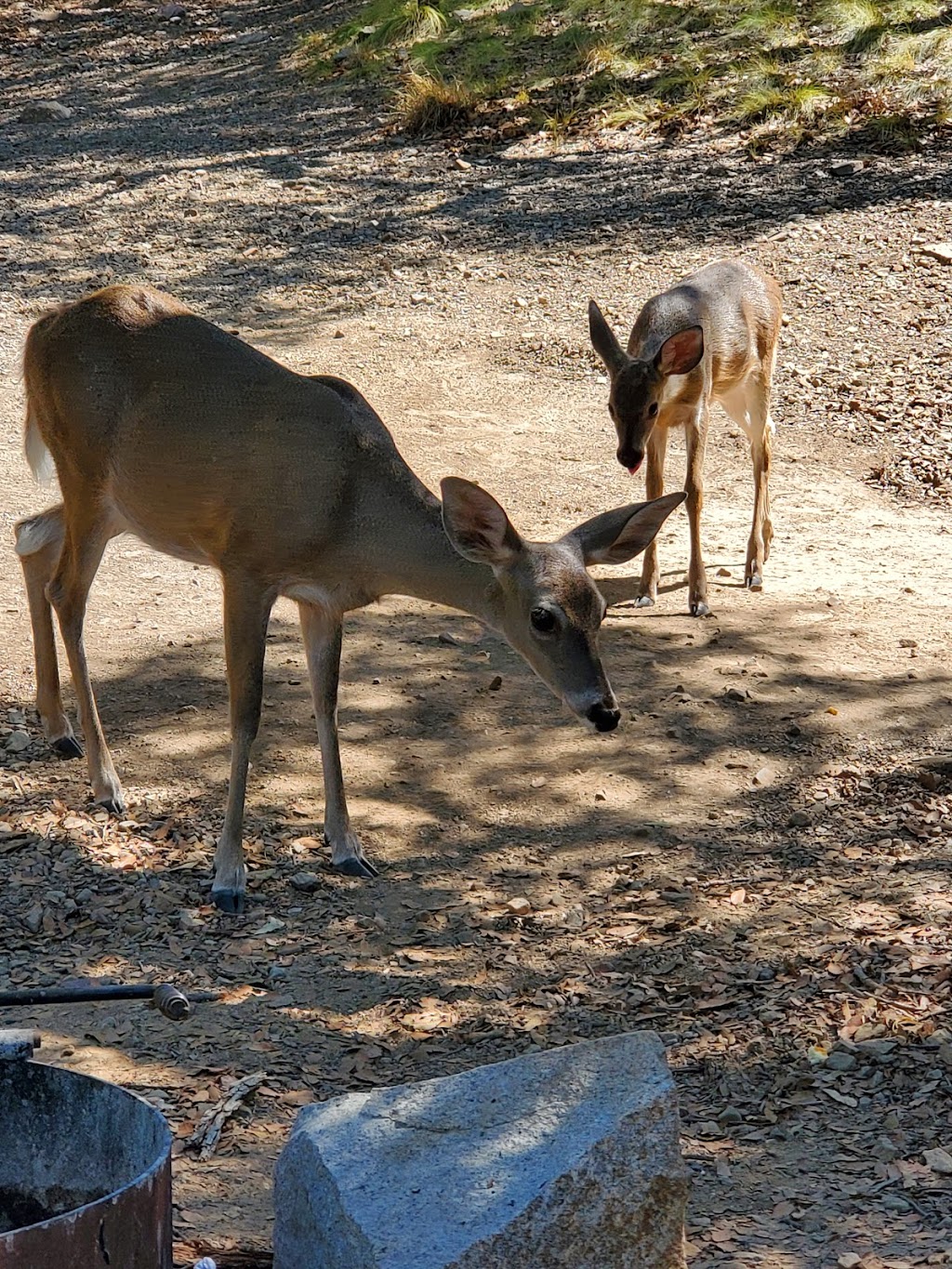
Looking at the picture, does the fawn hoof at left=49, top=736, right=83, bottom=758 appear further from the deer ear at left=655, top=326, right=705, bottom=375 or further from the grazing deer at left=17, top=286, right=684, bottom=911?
the deer ear at left=655, top=326, right=705, bottom=375

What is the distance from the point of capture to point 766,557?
9.30m

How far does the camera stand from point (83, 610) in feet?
21.7

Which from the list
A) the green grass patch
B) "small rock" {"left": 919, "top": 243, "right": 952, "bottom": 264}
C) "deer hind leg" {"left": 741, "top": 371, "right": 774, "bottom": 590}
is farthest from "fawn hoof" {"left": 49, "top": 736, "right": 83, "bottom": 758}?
the green grass patch

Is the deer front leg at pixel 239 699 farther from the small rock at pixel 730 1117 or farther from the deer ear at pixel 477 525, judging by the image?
the small rock at pixel 730 1117

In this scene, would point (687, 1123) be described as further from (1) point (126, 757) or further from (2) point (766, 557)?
(2) point (766, 557)

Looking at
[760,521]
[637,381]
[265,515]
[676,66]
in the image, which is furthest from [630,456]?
[676,66]

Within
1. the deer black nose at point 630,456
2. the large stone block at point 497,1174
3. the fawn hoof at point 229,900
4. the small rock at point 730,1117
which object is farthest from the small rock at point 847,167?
the large stone block at point 497,1174

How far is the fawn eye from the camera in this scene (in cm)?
542

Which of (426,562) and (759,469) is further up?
(426,562)

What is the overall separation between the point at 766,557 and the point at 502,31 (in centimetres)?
1047

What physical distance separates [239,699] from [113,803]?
80cm

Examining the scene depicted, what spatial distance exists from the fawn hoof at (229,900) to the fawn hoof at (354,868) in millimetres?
420

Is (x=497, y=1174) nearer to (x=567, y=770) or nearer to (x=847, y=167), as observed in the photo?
(x=567, y=770)

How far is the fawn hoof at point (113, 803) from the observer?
6.37m
